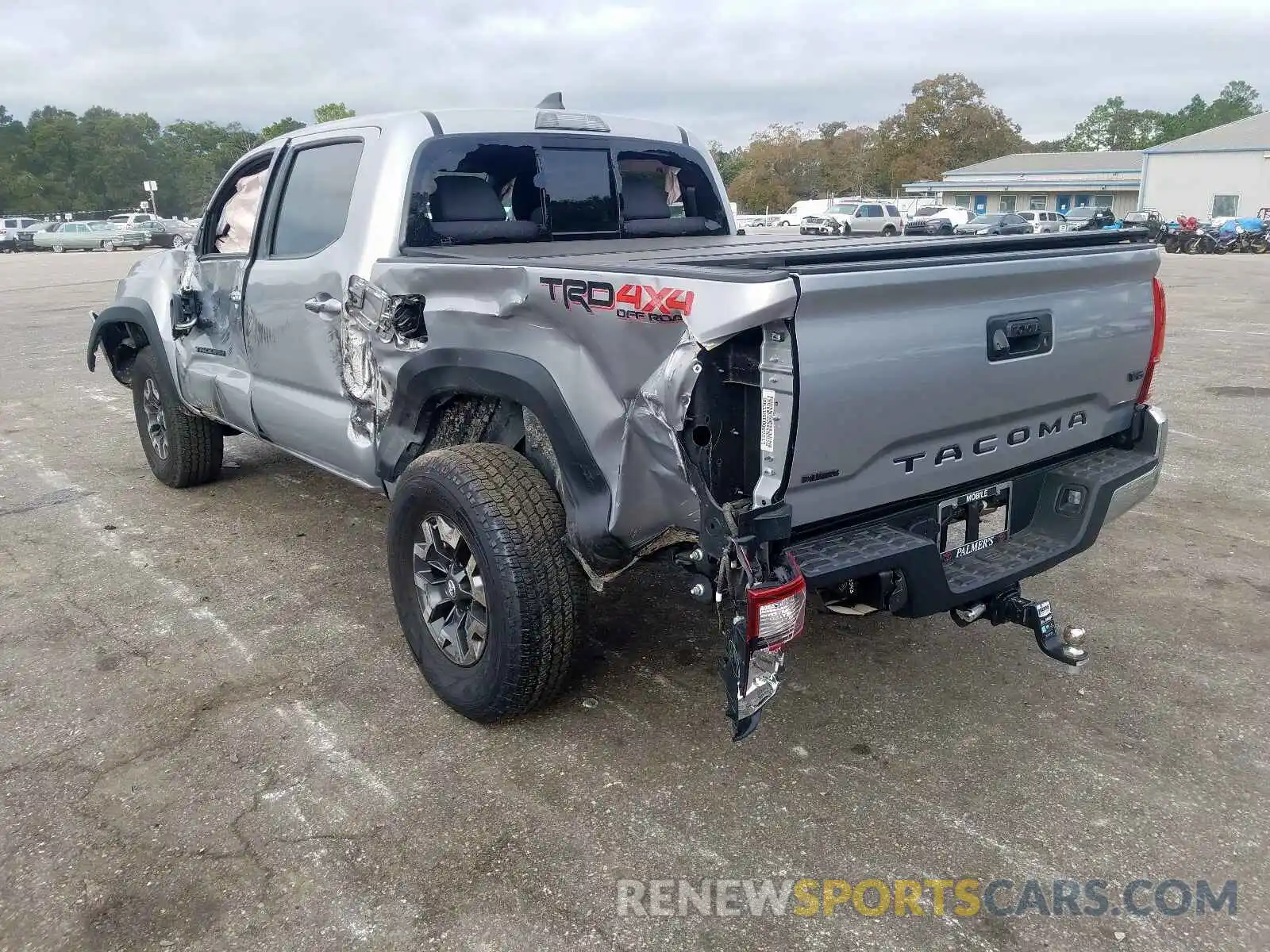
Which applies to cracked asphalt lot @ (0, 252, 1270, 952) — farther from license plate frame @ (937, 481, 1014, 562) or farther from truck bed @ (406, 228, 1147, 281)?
truck bed @ (406, 228, 1147, 281)

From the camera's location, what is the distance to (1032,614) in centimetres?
314

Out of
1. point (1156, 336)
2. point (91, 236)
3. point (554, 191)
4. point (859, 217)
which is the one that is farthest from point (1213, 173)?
point (554, 191)

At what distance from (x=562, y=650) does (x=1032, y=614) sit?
1.51m

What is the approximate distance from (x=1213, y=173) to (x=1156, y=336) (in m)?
58.3

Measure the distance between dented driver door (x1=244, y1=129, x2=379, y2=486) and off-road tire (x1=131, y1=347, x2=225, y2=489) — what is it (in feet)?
4.13

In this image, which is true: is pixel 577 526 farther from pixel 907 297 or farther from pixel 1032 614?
pixel 1032 614

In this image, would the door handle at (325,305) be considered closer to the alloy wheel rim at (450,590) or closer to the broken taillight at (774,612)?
the alloy wheel rim at (450,590)

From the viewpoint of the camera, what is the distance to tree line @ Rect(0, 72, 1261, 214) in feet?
255

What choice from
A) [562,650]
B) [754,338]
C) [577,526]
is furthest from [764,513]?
[562,650]

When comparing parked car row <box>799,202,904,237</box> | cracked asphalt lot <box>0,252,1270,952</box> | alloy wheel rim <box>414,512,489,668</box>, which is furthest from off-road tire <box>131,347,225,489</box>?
parked car row <box>799,202,904,237</box>

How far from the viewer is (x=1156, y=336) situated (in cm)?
345

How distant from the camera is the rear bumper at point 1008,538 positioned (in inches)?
106

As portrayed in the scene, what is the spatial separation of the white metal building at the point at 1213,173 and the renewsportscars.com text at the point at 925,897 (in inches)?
2241

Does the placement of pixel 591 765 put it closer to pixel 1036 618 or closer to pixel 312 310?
pixel 1036 618
